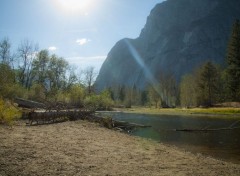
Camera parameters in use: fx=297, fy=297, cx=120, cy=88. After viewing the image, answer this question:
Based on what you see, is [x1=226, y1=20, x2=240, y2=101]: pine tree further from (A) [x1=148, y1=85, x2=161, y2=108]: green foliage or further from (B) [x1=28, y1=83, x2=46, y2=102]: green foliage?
(B) [x1=28, y1=83, x2=46, y2=102]: green foliage

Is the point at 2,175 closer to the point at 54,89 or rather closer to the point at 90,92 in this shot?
the point at 54,89

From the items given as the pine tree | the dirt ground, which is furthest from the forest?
the dirt ground

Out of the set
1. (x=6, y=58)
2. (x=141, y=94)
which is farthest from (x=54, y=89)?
(x=141, y=94)

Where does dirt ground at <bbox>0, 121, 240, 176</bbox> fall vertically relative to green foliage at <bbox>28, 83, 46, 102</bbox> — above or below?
below

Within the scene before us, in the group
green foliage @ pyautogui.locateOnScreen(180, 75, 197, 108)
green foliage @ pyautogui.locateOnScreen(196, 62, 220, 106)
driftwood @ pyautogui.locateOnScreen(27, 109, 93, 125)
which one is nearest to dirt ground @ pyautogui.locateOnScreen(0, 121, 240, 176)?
driftwood @ pyautogui.locateOnScreen(27, 109, 93, 125)

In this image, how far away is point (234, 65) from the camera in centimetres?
9225

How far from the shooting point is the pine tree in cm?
9062

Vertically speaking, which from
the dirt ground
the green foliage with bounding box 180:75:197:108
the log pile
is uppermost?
the green foliage with bounding box 180:75:197:108

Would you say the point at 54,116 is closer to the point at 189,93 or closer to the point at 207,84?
the point at 207,84

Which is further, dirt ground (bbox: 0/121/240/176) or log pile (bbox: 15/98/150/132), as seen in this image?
log pile (bbox: 15/98/150/132)

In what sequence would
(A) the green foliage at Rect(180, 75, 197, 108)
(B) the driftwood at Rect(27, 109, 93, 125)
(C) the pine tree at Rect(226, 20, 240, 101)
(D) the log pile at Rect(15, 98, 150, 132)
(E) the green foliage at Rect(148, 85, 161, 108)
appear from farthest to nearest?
(E) the green foliage at Rect(148, 85, 161, 108) < (A) the green foliage at Rect(180, 75, 197, 108) < (C) the pine tree at Rect(226, 20, 240, 101) < (D) the log pile at Rect(15, 98, 150, 132) < (B) the driftwood at Rect(27, 109, 93, 125)

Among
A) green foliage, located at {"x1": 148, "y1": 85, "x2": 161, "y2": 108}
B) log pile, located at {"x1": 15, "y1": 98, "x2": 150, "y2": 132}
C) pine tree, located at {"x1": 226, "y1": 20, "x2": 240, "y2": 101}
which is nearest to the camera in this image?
log pile, located at {"x1": 15, "y1": 98, "x2": 150, "y2": 132}

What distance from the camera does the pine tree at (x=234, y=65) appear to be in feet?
297

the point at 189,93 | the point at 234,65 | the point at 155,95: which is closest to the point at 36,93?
the point at 189,93
